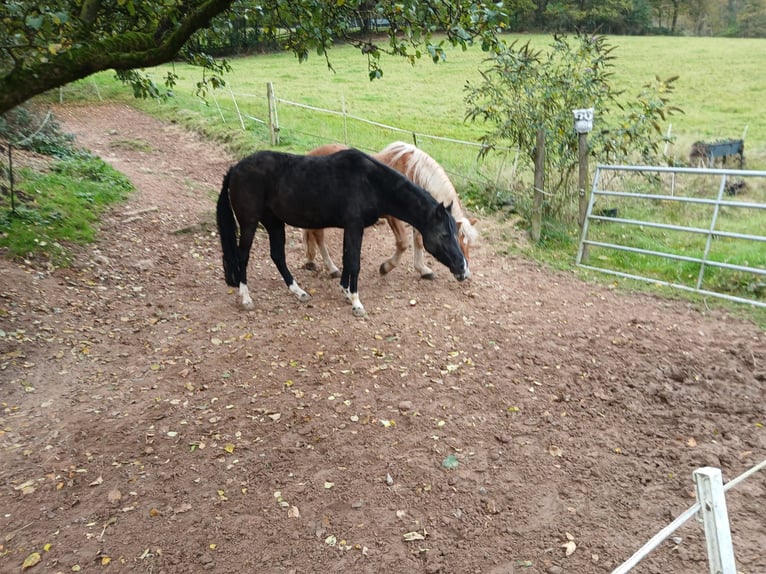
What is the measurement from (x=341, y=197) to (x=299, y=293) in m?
1.25

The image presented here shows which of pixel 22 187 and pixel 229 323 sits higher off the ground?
pixel 22 187

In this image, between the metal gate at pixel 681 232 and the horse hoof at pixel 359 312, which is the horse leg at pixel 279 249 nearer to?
the horse hoof at pixel 359 312

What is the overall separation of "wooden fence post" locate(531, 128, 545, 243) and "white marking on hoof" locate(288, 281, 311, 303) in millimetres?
4071

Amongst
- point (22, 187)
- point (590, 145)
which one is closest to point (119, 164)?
point (22, 187)

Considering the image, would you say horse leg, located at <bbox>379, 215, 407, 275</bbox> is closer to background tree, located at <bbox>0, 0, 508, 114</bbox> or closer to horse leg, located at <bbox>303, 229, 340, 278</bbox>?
horse leg, located at <bbox>303, 229, 340, 278</bbox>

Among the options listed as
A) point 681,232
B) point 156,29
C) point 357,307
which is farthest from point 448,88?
point 156,29

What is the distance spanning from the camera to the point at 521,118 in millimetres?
8422

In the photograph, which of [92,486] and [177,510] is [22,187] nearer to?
[92,486]

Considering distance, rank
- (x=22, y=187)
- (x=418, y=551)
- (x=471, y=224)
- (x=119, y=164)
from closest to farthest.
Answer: (x=418, y=551) → (x=471, y=224) → (x=22, y=187) → (x=119, y=164)

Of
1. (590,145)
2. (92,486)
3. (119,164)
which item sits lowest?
(92,486)

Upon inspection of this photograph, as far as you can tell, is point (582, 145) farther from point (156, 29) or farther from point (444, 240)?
point (156, 29)

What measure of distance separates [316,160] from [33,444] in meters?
3.52

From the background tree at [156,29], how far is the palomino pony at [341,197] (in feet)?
3.48

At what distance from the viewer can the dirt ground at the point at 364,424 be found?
293cm
